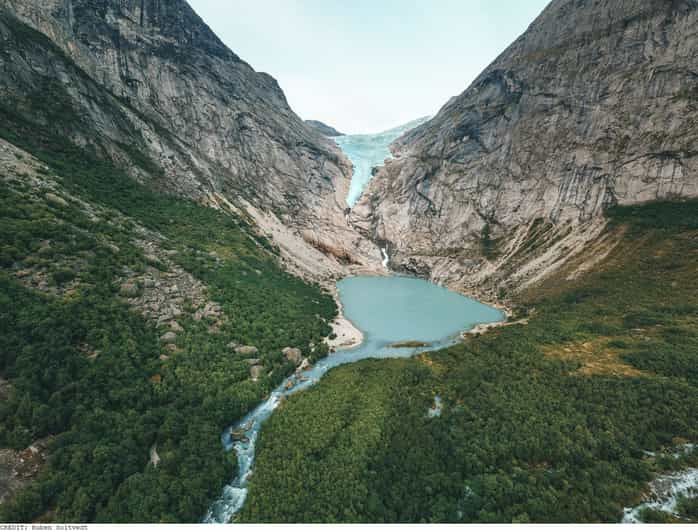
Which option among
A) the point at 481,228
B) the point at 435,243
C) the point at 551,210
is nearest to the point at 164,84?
the point at 435,243

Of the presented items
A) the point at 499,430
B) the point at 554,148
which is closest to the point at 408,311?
the point at 499,430

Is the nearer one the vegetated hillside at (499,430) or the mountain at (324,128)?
the vegetated hillside at (499,430)

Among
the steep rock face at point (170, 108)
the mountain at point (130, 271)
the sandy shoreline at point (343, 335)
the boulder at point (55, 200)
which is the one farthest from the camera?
the steep rock face at point (170, 108)

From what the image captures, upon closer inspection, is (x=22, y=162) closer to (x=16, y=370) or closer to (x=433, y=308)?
(x=16, y=370)

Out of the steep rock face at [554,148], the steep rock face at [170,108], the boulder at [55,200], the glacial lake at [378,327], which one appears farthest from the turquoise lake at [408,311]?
the boulder at [55,200]

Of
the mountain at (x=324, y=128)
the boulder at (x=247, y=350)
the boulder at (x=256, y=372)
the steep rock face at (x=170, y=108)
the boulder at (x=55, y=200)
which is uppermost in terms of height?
the mountain at (x=324, y=128)

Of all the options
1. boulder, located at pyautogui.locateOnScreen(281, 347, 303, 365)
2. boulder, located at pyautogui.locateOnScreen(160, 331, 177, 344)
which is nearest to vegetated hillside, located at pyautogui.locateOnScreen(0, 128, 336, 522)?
boulder, located at pyautogui.locateOnScreen(160, 331, 177, 344)

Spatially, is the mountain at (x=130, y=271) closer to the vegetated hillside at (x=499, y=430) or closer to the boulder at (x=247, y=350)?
the boulder at (x=247, y=350)

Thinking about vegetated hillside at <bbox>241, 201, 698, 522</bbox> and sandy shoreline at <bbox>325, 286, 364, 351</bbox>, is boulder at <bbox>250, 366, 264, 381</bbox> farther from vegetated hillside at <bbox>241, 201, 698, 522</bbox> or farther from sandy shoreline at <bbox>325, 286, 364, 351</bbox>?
sandy shoreline at <bbox>325, 286, 364, 351</bbox>

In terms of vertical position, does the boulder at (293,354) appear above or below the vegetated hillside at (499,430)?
below
